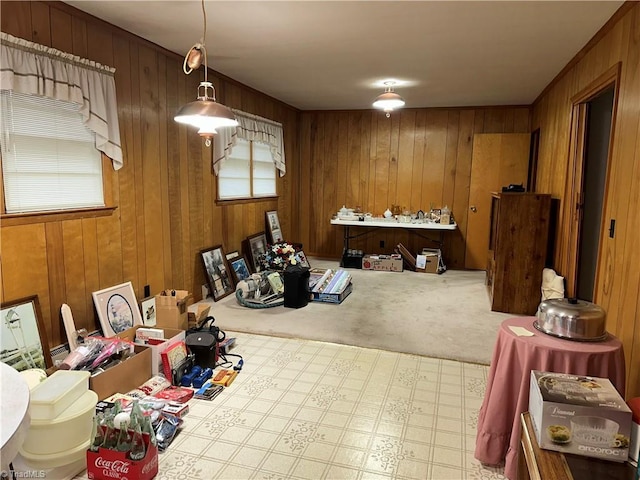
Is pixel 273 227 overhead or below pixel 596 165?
below

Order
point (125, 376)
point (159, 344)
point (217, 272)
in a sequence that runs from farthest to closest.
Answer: point (217, 272) < point (159, 344) < point (125, 376)

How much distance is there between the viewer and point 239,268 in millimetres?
5207

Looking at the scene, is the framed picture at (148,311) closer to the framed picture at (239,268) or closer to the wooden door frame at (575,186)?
the framed picture at (239,268)

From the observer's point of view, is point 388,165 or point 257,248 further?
point 388,165

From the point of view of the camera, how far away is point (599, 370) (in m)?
1.76

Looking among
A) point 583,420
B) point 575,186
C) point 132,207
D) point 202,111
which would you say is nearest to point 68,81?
point 132,207

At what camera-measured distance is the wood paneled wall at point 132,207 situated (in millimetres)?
2748

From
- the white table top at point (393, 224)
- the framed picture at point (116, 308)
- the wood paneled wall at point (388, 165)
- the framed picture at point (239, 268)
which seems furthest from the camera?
the wood paneled wall at point (388, 165)

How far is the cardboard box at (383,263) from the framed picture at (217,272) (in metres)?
2.25

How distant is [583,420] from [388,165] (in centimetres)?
582

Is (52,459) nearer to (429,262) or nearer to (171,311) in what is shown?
(171,311)

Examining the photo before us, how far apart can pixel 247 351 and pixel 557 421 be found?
239 centimetres

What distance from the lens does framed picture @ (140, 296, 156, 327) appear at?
3649 mm

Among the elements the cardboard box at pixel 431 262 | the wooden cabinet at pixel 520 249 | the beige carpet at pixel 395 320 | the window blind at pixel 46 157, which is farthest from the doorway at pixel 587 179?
the window blind at pixel 46 157
